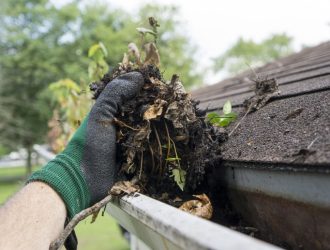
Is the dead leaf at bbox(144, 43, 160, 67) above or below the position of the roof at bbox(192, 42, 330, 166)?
above

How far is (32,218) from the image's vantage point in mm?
1251

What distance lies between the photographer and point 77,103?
12.1 ft

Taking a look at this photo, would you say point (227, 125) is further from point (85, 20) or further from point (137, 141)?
point (85, 20)

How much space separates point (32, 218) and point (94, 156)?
0.96 feet

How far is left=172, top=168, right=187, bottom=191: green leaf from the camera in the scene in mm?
1371

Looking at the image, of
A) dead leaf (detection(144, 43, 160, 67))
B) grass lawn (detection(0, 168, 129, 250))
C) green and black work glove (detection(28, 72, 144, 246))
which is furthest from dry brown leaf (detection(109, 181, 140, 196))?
grass lawn (detection(0, 168, 129, 250))

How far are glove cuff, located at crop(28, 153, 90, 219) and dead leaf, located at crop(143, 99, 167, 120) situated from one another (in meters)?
0.31

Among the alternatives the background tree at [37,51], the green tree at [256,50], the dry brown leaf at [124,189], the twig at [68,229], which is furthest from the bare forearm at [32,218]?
the green tree at [256,50]

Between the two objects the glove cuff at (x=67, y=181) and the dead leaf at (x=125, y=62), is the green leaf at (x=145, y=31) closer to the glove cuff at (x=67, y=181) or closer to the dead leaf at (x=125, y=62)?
the dead leaf at (x=125, y=62)

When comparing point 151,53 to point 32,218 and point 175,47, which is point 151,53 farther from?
point 175,47

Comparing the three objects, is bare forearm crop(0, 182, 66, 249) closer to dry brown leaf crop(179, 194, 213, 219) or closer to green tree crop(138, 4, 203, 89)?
dry brown leaf crop(179, 194, 213, 219)

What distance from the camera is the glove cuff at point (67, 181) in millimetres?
1314

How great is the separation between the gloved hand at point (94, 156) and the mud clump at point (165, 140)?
0.04m

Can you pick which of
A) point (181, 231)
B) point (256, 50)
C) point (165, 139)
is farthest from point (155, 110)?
point (256, 50)
